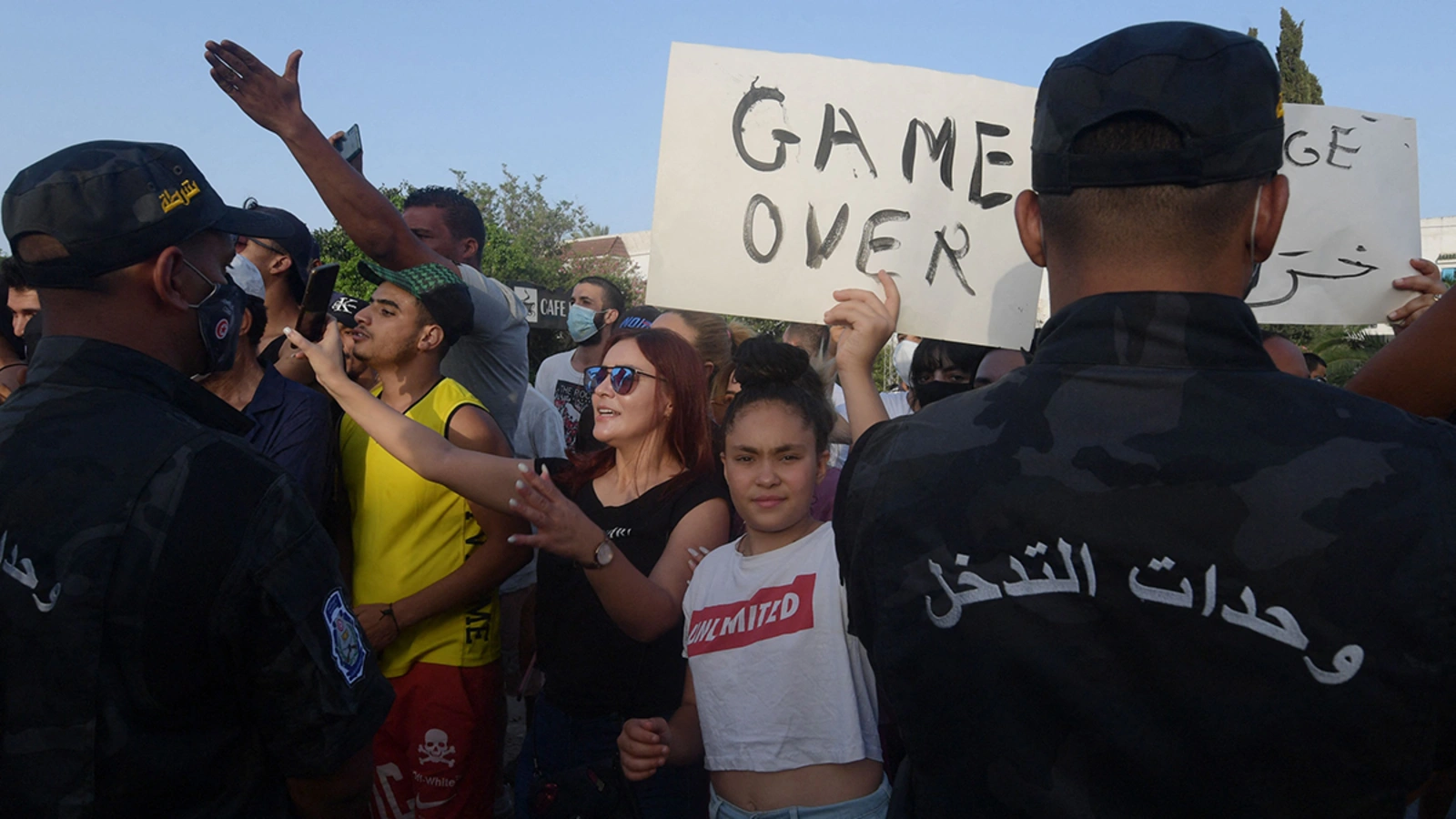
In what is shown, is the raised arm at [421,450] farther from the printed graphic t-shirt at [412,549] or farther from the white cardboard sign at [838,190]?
the white cardboard sign at [838,190]

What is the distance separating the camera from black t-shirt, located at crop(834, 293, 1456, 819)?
1.18 metres

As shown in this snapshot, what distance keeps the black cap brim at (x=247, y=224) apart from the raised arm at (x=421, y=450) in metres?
0.34

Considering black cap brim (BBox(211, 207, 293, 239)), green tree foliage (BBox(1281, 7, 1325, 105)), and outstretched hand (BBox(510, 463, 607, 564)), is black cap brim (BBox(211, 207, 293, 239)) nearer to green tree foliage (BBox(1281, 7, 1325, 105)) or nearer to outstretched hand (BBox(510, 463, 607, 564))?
outstretched hand (BBox(510, 463, 607, 564))

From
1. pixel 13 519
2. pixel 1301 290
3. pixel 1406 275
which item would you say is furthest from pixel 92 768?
pixel 1406 275

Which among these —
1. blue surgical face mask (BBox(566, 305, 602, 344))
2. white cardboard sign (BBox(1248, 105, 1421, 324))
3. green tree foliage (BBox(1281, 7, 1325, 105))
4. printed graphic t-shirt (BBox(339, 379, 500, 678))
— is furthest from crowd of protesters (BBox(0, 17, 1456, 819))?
green tree foliage (BBox(1281, 7, 1325, 105))

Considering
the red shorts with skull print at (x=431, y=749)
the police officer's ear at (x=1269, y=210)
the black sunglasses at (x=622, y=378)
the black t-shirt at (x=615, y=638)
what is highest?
the police officer's ear at (x=1269, y=210)

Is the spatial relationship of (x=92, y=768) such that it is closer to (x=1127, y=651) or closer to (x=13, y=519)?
(x=13, y=519)

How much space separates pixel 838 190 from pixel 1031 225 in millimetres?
1035

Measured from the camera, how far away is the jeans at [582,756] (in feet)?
9.52

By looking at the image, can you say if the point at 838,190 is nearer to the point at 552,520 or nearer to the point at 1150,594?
the point at 552,520

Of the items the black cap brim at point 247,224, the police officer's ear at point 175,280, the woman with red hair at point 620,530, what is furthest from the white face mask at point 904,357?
the police officer's ear at point 175,280

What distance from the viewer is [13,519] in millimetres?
1707

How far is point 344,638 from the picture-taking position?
6.13 feet

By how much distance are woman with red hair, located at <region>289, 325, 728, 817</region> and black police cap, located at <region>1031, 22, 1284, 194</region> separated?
1.79m
